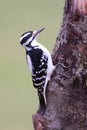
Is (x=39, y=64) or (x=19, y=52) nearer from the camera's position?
(x=39, y=64)

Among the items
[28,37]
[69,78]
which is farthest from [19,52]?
[69,78]

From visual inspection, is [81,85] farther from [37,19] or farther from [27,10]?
[27,10]

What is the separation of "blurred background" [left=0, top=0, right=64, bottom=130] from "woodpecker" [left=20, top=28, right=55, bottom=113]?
12.6 ft

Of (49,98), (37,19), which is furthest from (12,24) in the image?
(49,98)

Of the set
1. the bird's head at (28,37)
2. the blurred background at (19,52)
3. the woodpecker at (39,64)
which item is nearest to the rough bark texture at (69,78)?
the woodpecker at (39,64)

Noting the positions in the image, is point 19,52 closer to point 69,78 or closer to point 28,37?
point 28,37

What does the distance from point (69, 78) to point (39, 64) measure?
0.67m

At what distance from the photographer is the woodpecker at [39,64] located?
6215 millimetres

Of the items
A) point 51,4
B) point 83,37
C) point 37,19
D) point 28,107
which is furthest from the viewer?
point 51,4

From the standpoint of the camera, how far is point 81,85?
596 cm

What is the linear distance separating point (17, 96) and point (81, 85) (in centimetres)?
548

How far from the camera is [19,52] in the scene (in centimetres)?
1275

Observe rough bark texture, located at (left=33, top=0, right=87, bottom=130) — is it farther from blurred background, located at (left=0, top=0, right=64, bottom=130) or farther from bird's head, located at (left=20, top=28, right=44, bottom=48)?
blurred background, located at (left=0, top=0, right=64, bottom=130)

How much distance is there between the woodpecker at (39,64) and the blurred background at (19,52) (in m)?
3.85
